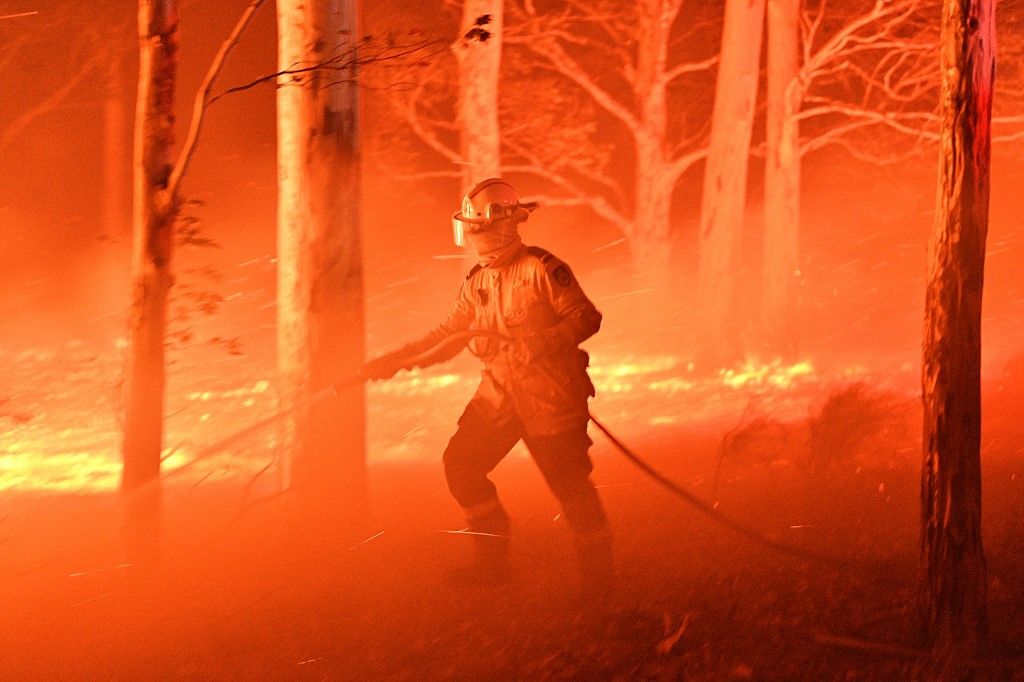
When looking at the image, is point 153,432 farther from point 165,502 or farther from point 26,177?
point 26,177

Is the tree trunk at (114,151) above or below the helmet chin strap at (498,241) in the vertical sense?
above

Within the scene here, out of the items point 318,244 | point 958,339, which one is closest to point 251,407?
point 318,244

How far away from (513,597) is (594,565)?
0.50 meters

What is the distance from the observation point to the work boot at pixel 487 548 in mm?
6125

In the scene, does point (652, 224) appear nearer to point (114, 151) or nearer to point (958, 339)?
point (114, 151)

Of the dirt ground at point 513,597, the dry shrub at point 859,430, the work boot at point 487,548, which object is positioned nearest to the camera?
the dirt ground at point 513,597

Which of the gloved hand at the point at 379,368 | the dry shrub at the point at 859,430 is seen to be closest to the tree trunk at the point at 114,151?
the dry shrub at the point at 859,430

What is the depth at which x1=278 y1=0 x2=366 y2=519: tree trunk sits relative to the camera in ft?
21.7

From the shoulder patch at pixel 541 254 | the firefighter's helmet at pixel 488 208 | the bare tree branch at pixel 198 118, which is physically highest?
the bare tree branch at pixel 198 118

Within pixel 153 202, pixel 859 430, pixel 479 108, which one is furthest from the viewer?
pixel 479 108

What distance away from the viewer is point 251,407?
45.7 ft

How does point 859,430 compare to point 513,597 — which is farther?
point 859,430

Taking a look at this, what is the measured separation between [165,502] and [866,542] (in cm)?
514

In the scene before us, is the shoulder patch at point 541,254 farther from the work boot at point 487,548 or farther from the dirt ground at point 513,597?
the dirt ground at point 513,597
